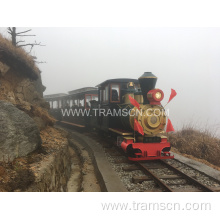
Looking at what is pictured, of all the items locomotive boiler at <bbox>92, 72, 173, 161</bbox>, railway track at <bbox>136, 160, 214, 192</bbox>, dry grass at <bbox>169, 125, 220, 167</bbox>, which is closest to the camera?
railway track at <bbox>136, 160, 214, 192</bbox>

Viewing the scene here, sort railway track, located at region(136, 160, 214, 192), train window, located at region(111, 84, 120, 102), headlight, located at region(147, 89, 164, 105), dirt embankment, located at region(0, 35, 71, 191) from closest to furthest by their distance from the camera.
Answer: dirt embankment, located at region(0, 35, 71, 191), railway track, located at region(136, 160, 214, 192), headlight, located at region(147, 89, 164, 105), train window, located at region(111, 84, 120, 102)

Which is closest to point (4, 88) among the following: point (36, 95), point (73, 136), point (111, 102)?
point (36, 95)

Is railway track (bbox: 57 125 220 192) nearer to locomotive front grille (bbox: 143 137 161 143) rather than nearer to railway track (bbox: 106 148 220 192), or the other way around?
railway track (bbox: 106 148 220 192)

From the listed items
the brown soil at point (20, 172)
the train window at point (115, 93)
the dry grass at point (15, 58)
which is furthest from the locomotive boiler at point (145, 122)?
the dry grass at point (15, 58)

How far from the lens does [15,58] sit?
23.9 ft

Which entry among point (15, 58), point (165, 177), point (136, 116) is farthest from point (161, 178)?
point (15, 58)

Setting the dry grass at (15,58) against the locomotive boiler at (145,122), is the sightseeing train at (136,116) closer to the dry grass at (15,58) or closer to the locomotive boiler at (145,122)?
the locomotive boiler at (145,122)

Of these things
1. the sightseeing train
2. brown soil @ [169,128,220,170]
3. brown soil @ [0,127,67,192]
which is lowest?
brown soil @ [169,128,220,170]

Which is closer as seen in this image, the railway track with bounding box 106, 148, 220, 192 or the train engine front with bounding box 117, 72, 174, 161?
the railway track with bounding box 106, 148, 220, 192

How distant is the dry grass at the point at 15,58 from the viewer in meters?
6.90

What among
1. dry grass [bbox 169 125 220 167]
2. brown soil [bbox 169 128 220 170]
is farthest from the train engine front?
dry grass [bbox 169 125 220 167]

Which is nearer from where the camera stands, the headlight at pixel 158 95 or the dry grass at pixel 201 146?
the headlight at pixel 158 95

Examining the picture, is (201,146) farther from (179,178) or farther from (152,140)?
(179,178)

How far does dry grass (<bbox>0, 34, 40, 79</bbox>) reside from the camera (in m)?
6.90
